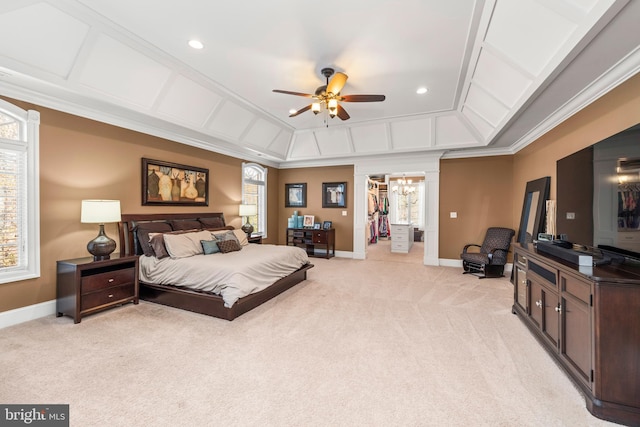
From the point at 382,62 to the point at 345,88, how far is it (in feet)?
2.59

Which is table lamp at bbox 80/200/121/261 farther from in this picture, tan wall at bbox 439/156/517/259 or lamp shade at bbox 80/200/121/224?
tan wall at bbox 439/156/517/259

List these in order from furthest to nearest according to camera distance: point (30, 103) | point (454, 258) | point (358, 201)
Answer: point (358, 201), point (454, 258), point (30, 103)

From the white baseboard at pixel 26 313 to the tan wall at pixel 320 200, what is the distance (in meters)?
5.17

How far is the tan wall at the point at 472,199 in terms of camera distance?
5.87 meters

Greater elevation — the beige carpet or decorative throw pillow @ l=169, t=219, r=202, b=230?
decorative throw pillow @ l=169, t=219, r=202, b=230

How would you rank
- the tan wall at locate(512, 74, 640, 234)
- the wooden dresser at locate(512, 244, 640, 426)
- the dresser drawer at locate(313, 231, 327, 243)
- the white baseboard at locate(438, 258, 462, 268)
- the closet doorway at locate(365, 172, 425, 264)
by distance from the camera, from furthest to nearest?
the closet doorway at locate(365, 172, 425, 264), the dresser drawer at locate(313, 231, 327, 243), the white baseboard at locate(438, 258, 462, 268), the tan wall at locate(512, 74, 640, 234), the wooden dresser at locate(512, 244, 640, 426)

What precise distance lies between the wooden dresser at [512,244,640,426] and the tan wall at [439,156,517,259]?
4.07 m

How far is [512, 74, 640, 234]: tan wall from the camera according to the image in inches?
98.1

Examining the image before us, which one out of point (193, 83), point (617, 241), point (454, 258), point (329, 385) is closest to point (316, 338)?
point (329, 385)

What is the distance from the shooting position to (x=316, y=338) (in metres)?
2.80

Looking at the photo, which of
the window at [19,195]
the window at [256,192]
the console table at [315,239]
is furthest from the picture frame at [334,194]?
the window at [19,195]

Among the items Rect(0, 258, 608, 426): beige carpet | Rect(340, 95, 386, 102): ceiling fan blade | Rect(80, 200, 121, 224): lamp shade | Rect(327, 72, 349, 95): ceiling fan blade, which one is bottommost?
Rect(0, 258, 608, 426): beige carpet

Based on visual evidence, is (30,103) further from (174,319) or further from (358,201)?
(358,201)

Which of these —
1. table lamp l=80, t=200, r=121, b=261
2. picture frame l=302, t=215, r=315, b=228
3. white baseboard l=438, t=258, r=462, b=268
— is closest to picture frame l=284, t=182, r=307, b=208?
picture frame l=302, t=215, r=315, b=228
